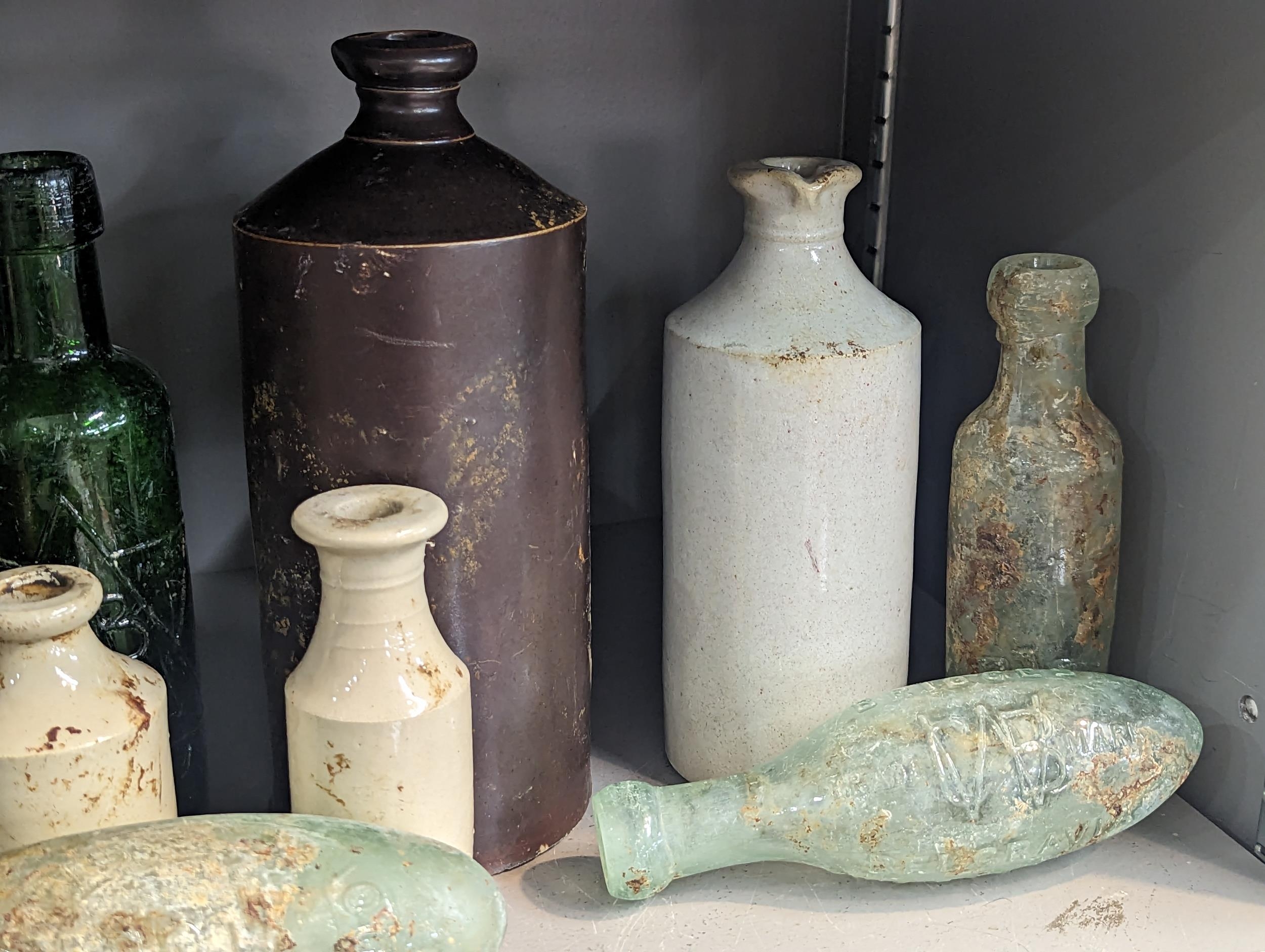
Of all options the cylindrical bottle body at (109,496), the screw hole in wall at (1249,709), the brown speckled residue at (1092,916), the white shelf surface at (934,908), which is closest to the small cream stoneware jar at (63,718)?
the cylindrical bottle body at (109,496)

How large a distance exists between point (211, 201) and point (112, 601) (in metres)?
0.31

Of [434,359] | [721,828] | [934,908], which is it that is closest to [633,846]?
[721,828]

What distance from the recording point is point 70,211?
0.71m

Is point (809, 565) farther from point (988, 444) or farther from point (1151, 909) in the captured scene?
point (1151, 909)

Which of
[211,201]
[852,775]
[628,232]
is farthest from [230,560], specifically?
[852,775]

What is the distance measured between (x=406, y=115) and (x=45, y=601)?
278 mm

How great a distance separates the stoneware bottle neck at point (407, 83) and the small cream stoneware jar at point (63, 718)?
0.83ft

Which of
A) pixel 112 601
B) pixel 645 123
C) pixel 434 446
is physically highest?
pixel 645 123

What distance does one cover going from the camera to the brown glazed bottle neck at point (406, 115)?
68 centimetres

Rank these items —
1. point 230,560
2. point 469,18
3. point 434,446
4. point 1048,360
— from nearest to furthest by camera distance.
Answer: point 434,446
point 1048,360
point 469,18
point 230,560

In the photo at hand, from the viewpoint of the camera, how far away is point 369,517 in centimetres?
64

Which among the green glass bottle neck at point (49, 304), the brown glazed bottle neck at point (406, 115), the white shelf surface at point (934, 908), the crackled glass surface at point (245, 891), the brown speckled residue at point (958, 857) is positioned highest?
the brown glazed bottle neck at point (406, 115)

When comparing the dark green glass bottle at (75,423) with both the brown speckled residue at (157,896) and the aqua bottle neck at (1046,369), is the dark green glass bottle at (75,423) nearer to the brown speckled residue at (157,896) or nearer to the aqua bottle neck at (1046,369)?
the brown speckled residue at (157,896)

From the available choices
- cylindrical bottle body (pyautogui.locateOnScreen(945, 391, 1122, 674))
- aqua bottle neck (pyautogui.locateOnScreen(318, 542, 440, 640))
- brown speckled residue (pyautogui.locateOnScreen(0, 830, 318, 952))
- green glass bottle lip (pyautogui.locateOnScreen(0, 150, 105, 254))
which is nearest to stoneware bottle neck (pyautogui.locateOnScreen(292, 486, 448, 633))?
aqua bottle neck (pyautogui.locateOnScreen(318, 542, 440, 640))
